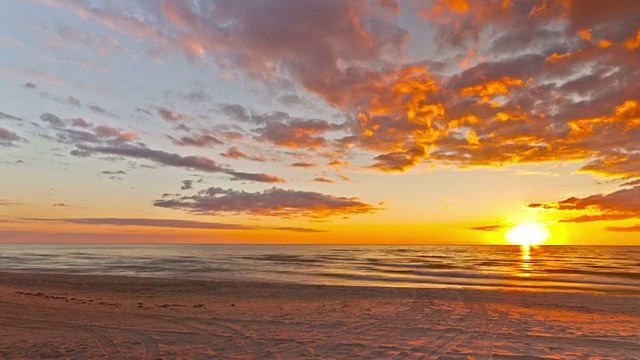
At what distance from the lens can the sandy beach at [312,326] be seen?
35.1 feet

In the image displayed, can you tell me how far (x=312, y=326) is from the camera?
1415 cm

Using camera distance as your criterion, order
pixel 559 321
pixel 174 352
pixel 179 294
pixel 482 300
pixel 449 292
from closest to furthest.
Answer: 1. pixel 174 352
2. pixel 559 321
3. pixel 482 300
4. pixel 179 294
5. pixel 449 292

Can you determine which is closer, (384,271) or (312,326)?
(312,326)

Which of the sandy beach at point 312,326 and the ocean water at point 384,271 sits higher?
the sandy beach at point 312,326

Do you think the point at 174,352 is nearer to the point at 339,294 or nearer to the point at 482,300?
the point at 339,294

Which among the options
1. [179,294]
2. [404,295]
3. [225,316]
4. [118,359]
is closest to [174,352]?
[118,359]

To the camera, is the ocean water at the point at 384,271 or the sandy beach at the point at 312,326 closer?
the sandy beach at the point at 312,326

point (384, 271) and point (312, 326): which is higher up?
point (312, 326)

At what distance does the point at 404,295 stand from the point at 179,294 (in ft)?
49.8

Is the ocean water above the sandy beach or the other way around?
the other way around

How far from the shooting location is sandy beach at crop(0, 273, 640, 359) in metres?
10.7

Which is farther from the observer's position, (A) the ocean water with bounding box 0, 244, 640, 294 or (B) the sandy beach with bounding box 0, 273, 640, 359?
(A) the ocean water with bounding box 0, 244, 640, 294

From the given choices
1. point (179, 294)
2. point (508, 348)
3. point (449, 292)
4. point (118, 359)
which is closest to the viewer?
point (118, 359)

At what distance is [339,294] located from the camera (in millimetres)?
25141
